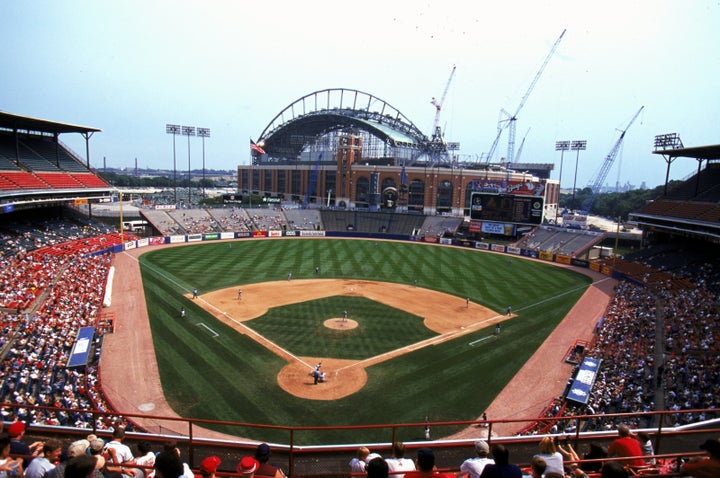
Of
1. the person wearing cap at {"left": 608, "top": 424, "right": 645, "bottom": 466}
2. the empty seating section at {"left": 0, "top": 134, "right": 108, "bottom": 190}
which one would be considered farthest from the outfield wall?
the person wearing cap at {"left": 608, "top": 424, "right": 645, "bottom": 466}

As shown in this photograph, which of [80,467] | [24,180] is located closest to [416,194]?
[24,180]

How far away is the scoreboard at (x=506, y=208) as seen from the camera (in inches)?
2589

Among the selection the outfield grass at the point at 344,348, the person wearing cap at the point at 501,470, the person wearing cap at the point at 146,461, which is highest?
the person wearing cap at the point at 501,470

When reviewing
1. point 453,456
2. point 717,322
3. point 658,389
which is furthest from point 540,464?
point 717,322

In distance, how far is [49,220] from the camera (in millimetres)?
52062

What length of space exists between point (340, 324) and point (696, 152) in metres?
44.7

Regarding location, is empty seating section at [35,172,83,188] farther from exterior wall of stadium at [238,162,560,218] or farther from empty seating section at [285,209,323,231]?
exterior wall of stadium at [238,162,560,218]

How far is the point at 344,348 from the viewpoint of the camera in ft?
90.7

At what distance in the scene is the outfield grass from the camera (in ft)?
67.2

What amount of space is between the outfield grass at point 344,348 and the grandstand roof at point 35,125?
61.2 ft

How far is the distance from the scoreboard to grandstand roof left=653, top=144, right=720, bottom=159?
1725 centimetres

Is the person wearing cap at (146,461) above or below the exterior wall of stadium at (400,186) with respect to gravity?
below

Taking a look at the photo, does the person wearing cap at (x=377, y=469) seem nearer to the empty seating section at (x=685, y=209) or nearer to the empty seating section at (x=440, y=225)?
the empty seating section at (x=685, y=209)

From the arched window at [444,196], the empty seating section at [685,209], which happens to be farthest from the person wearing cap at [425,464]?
the arched window at [444,196]
